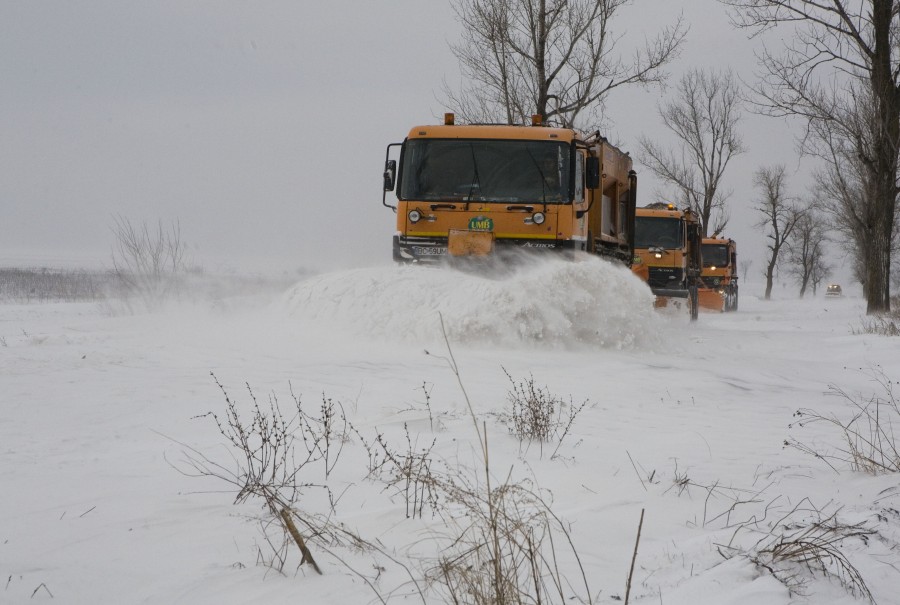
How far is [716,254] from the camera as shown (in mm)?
29453

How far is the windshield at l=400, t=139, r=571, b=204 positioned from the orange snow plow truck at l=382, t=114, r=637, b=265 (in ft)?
0.05

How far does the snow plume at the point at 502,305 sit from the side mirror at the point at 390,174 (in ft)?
3.98

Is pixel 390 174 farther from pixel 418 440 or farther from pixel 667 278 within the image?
pixel 667 278

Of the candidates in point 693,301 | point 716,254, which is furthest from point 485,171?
point 716,254

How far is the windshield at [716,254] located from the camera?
2919cm

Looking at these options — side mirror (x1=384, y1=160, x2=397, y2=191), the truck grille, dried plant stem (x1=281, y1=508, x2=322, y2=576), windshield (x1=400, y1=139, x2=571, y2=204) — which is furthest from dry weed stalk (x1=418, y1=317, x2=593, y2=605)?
the truck grille

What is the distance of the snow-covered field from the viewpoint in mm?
2586

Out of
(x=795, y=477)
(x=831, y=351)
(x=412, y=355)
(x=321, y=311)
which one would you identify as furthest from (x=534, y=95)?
(x=795, y=477)

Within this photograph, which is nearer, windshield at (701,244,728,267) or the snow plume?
the snow plume

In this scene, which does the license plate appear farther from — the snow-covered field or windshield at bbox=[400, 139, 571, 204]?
→ windshield at bbox=[400, 139, 571, 204]

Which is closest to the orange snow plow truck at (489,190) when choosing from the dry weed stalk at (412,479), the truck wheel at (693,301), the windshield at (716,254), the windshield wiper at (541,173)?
the windshield wiper at (541,173)

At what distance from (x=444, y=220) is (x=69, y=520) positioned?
7342 mm

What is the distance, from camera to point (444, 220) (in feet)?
32.7

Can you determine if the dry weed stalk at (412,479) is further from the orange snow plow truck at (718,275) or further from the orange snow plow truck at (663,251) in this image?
the orange snow plow truck at (718,275)
